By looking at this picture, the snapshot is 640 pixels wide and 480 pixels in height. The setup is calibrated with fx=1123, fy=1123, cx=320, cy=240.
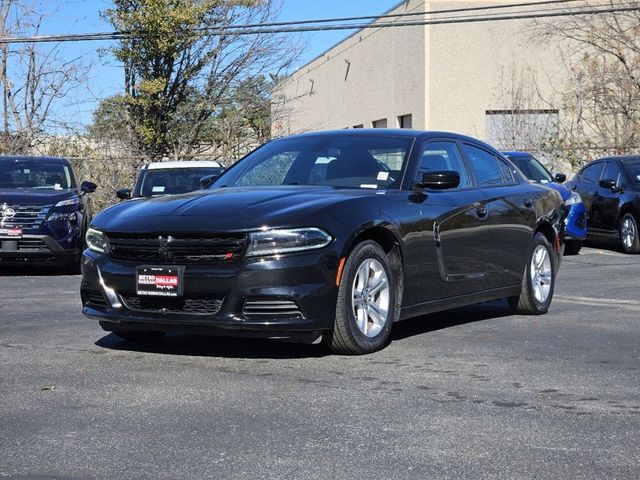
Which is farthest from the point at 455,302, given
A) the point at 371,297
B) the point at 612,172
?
the point at 612,172

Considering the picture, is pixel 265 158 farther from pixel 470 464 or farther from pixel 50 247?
pixel 50 247

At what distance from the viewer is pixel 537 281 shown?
31.7 feet

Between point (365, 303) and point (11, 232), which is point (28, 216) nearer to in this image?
point (11, 232)

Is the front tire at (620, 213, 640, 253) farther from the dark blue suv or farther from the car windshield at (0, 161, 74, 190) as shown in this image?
the car windshield at (0, 161, 74, 190)

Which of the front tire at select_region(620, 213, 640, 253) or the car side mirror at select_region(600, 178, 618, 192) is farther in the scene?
the car side mirror at select_region(600, 178, 618, 192)

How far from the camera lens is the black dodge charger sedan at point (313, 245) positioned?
6.79 meters

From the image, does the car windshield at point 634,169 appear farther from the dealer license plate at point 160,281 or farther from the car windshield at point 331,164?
the dealer license plate at point 160,281

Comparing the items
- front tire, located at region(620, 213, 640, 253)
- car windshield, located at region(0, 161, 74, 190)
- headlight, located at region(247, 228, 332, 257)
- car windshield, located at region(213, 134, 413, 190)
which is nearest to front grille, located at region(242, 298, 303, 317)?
headlight, located at region(247, 228, 332, 257)

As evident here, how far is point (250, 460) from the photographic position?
4.62 meters

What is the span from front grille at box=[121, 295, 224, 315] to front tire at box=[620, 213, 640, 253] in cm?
1189

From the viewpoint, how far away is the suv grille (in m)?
14.2

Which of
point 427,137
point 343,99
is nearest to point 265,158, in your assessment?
point 427,137

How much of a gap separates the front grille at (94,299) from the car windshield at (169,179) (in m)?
9.21

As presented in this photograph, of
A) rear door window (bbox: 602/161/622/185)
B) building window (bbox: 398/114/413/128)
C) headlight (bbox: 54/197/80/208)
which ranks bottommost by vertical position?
headlight (bbox: 54/197/80/208)
